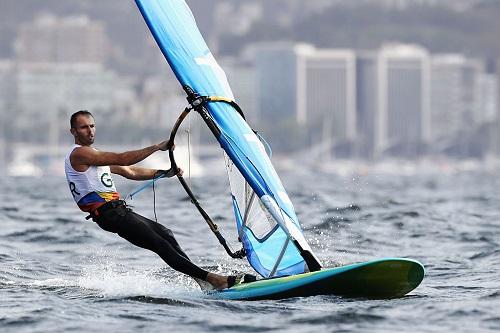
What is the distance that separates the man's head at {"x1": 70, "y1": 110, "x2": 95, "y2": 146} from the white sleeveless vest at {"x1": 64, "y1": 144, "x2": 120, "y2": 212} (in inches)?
3.4

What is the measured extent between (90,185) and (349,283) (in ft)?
6.54

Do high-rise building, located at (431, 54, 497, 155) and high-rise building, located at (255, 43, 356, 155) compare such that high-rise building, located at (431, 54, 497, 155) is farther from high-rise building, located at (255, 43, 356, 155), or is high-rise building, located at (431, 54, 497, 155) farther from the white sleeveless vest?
the white sleeveless vest

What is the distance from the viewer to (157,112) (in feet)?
536

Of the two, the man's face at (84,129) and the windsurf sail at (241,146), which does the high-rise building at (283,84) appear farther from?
the man's face at (84,129)

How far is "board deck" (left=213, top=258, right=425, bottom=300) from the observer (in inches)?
432

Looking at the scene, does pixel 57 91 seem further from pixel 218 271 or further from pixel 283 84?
pixel 218 271

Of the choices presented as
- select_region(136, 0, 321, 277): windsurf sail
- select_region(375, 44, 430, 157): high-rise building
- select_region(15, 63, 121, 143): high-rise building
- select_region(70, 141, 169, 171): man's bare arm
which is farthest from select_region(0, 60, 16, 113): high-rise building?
select_region(70, 141, 169, 171): man's bare arm

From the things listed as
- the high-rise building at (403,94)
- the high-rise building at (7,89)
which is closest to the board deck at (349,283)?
the high-rise building at (7,89)

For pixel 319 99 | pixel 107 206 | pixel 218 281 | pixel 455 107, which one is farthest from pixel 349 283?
pixel 455 107

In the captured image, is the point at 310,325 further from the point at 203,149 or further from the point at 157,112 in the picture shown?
the point at 157,112

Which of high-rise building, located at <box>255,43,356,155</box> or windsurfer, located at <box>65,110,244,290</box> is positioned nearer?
→ windsurfer, located at <box>65,110,244,290</box>

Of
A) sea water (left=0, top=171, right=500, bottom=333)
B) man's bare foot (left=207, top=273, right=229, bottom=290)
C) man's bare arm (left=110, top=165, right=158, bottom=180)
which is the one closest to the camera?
sea water (left=0, top=171, right=500, bottom=333)

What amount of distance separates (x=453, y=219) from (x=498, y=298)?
9923mm

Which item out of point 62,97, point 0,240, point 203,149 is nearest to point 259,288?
point 0,240
